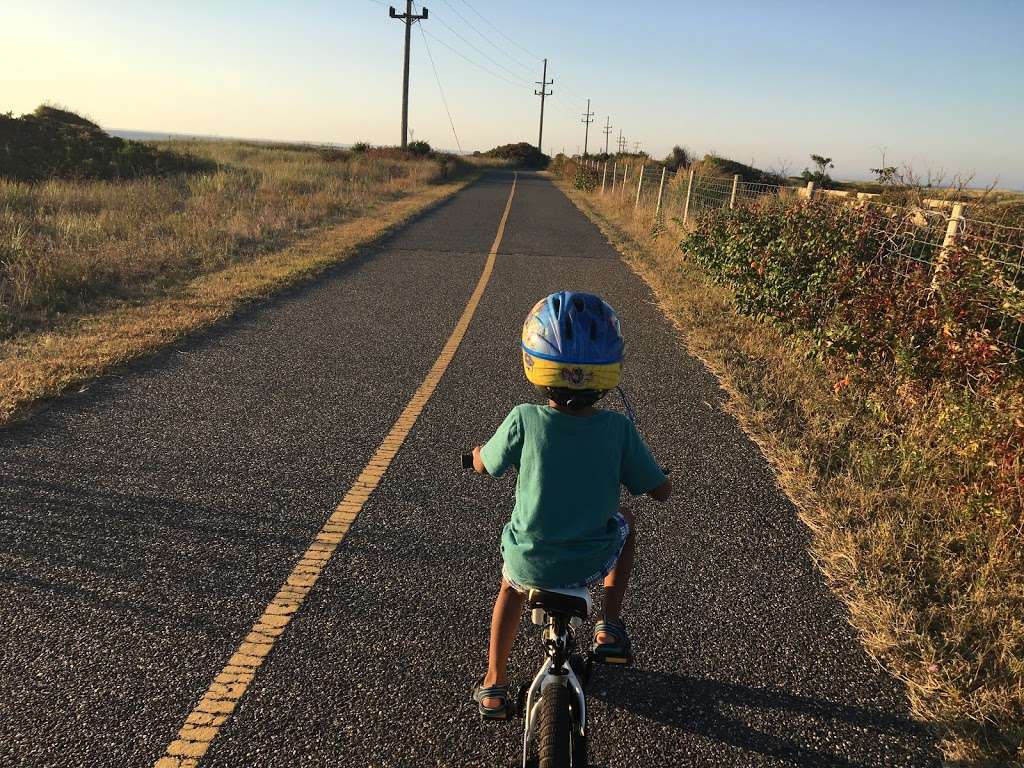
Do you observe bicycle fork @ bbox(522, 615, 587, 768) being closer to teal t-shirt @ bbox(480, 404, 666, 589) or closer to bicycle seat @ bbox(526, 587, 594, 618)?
bicycle seat @ bbox(526, 587, 594, 618)

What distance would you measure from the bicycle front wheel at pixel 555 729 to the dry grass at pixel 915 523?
5.12ft

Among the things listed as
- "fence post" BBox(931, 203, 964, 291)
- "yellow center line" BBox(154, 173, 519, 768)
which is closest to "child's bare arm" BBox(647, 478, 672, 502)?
"yellow center line" BBox(154, 173, 519, 768)

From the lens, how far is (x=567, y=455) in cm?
219

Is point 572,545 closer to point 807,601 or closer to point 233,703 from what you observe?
point 233,703

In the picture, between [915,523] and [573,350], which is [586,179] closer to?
[915,523]

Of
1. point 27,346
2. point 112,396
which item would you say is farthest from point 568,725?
point 27,346

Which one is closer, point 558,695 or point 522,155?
point 558,695

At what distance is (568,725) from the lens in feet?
6.40

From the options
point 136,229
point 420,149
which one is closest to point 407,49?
point 420,149

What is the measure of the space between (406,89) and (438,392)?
45.9 meters

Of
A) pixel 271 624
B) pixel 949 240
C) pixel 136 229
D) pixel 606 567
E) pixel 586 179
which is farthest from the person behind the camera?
pixel 586 179

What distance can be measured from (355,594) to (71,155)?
28.0 meters

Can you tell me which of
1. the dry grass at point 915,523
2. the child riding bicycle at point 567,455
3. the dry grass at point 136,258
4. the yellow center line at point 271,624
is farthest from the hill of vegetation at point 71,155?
the child riding bicycle at point 567,455

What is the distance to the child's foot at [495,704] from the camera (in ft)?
7.85
